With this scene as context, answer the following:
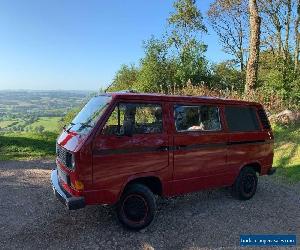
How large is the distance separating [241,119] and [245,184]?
1.43m

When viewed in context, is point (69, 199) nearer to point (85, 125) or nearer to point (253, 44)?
point (85, 125)

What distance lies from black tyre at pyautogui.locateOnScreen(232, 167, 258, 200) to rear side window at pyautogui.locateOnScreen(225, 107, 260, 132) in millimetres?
911

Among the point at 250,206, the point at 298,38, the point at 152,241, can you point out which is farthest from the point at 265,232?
the point at 298,38

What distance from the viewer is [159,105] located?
6.48 m

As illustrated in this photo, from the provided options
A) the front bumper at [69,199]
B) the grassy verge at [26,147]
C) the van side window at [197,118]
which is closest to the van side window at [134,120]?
the van side window at [197,118]

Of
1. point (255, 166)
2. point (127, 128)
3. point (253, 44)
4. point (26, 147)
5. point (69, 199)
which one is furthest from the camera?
Result: point (253, 44)

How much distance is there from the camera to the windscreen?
236 inches

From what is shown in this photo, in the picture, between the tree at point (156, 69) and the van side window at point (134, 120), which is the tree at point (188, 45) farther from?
the van side window at point (134, 120)

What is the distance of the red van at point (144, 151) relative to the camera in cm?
575

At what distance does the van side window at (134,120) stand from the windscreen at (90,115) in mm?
222

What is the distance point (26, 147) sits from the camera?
13.5 meters

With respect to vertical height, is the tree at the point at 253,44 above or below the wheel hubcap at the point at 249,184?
above

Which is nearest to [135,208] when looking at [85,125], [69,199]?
[69,199]

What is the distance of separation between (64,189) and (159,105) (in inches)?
84.0
